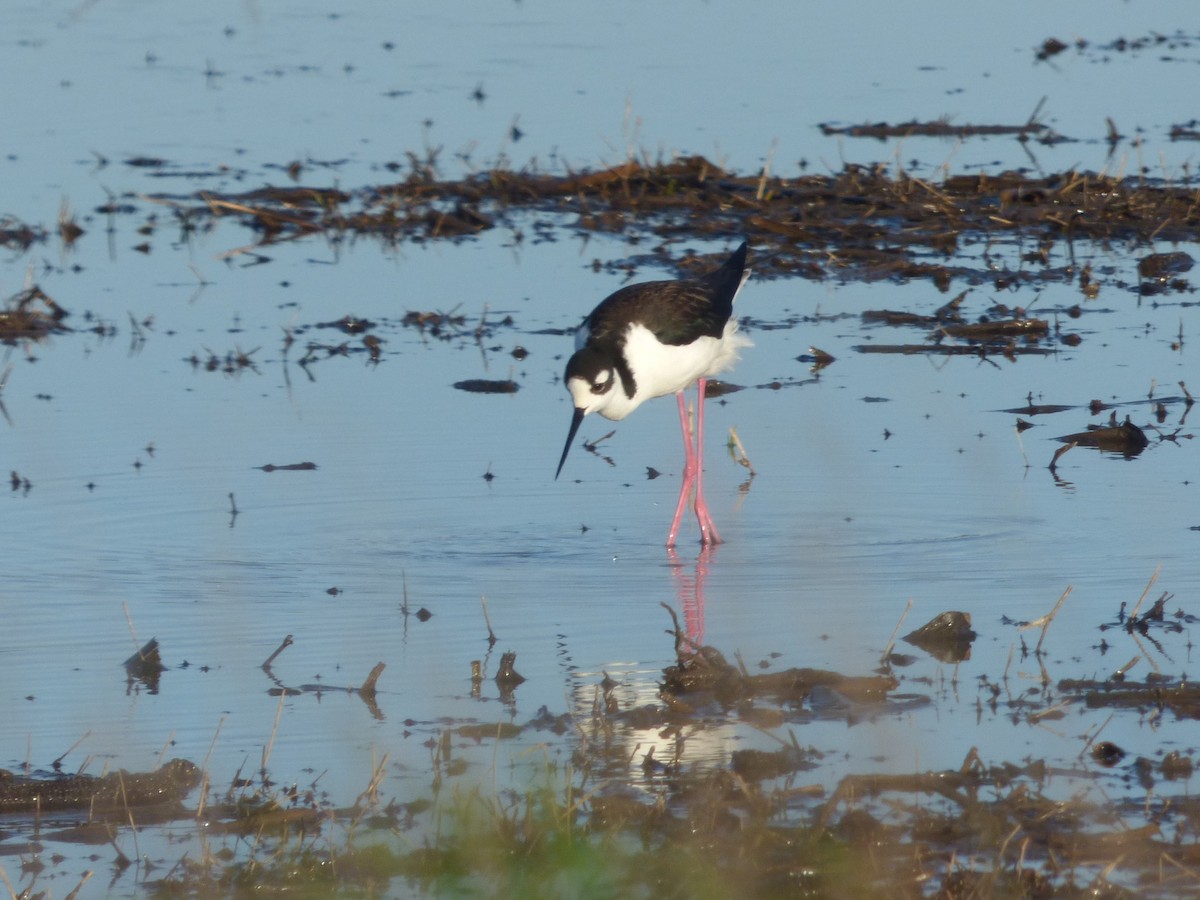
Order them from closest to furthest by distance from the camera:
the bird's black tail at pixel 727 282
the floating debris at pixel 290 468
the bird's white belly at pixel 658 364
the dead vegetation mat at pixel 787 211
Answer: the bird's white belly at pixel 658 364
the floating debris at pixel 290 468
the bird's black tail at pixel 727 282
the dead vegetation mat at pixel 787 211

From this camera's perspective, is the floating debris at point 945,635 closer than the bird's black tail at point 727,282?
Yes

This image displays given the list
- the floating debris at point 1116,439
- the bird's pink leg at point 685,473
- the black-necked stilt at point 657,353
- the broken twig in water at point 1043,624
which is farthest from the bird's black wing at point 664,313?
the broken twig in water at point 1043,624

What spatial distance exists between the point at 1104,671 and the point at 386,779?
6.13 ft

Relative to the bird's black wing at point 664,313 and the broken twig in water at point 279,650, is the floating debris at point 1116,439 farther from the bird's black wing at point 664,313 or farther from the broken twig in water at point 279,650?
the broken twig in water at point 279,650

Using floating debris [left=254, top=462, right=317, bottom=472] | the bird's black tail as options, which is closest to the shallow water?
floating debris [left=254, top=462, right=317, bottom=472]

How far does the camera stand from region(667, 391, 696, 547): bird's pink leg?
686 cm

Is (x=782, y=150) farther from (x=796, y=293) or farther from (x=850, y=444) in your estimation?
(x=850, y=444)

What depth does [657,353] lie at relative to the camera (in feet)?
23.9

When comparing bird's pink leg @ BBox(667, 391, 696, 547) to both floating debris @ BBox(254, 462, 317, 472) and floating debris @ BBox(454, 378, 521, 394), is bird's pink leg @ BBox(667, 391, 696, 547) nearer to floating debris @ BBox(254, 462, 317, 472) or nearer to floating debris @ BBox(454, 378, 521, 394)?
floating debris @ BBox(454, 378, 521, 394)

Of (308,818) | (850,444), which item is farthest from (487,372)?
(308,818)

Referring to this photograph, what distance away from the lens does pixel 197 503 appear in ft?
23.0

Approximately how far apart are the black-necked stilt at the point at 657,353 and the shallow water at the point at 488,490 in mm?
219

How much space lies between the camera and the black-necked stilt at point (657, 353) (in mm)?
6988

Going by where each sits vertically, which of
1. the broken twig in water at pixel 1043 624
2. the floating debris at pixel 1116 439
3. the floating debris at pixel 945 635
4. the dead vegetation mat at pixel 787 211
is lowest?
the floating debris at pixel 945 635
